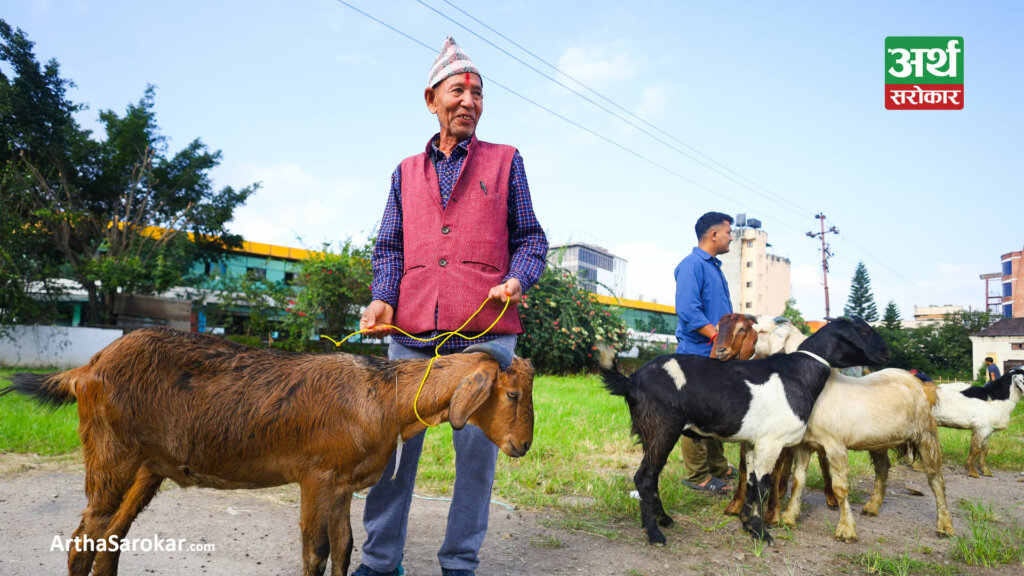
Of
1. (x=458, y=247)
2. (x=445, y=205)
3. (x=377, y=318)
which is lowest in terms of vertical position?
(x=377, y=318)

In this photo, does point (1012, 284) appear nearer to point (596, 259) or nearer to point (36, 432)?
point (596, 259)

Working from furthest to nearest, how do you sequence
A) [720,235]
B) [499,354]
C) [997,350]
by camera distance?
1. [997,350]
2. [720,235]
3. [499,354]

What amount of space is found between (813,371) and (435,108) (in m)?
3.21

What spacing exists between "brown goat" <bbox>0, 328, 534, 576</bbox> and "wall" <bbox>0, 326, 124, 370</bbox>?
1742 centimetres

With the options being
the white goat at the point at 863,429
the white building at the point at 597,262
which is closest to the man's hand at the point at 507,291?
the white goat at the point at 863,429

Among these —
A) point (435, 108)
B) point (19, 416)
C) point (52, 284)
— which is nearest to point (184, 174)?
point (52, 284)

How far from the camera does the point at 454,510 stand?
3.02 metres

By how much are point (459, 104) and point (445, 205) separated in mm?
563

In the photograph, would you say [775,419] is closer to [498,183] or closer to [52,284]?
[498,183]

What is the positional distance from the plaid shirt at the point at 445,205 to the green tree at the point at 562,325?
14.5 metres

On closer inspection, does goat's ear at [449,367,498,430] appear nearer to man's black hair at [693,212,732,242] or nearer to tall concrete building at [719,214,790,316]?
man's black hair at [693,212,732,242]

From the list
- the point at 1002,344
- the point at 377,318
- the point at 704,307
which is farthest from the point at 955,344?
the point at 377,318

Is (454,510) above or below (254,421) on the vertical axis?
below

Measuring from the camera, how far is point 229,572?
123 inches
